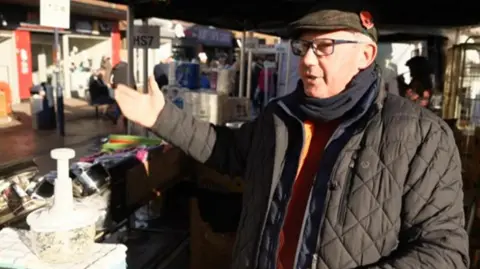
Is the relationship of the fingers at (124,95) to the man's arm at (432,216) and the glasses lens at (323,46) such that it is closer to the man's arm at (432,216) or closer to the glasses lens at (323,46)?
the glasses lens at (323,46)

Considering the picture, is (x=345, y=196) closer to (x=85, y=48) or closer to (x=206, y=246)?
(x=206, y=246)

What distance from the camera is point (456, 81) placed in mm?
4672

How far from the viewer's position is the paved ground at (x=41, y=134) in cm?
877

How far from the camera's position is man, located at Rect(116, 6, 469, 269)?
130cm

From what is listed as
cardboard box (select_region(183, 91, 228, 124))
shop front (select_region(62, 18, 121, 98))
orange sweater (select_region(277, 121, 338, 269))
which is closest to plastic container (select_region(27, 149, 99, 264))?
orange sweater (select_region(277, 121, 338, 269))

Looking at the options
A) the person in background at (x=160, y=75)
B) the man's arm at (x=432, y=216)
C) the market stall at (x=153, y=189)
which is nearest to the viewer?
the man's arm at (x=432, y=216)

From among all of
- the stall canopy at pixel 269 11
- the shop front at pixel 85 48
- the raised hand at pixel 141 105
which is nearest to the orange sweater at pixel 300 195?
the raised hand at pixel 141 105

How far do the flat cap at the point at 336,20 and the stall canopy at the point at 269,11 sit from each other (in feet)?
8.71

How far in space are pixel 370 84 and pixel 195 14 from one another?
4.16 m

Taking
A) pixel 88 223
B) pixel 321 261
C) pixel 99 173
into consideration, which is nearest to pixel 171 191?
pixel 99 173

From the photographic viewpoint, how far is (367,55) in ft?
4.79

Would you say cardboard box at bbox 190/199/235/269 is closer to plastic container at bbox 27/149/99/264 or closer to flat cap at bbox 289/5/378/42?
plastic container at bbox 27/149/99/264

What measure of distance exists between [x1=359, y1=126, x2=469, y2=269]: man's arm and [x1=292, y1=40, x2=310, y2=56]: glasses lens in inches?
17.2

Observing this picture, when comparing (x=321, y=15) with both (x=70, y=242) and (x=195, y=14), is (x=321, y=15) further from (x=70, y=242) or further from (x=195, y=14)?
(x=195, y=14)
